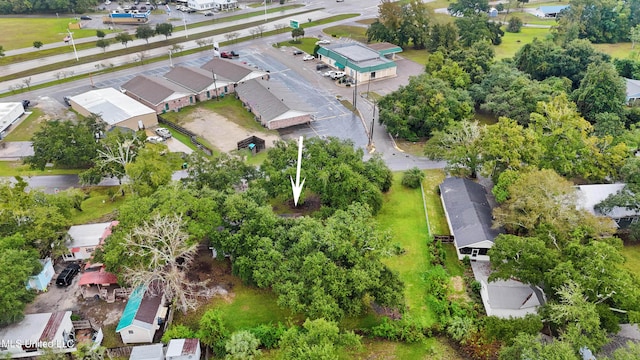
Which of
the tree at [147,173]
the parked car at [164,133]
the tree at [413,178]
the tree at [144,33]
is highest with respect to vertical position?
the tree at [144,33]

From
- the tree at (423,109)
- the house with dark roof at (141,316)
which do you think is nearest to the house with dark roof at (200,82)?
the tree at (423,109)

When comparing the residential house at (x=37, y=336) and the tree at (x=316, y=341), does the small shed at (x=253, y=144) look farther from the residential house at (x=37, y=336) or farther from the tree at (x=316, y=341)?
the tree at (x=316, y=341)

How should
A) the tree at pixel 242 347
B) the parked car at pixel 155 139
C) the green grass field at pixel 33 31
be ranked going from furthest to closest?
the green grass field at pixel 33 31
the parked car at pixel 155 139
the tree at pixel 242 347

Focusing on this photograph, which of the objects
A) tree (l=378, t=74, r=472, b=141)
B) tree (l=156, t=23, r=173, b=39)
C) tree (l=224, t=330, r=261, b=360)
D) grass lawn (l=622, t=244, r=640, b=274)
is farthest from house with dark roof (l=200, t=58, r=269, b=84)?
grass lawn (l=622, t=244, r=640, b=274)

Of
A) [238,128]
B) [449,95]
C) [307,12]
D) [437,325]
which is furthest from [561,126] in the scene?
[307,12]

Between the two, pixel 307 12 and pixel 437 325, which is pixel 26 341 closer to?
pixel 437 325

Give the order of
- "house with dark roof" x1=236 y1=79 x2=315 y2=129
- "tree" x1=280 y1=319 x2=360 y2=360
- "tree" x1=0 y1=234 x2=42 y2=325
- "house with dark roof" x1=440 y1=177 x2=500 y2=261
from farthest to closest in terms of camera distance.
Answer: "house with dark roof" x1=236 y1=79 x2=315 y2=129, "house with dark roof" x1=440 y1=177 x2=500 y2=261, "tree" x1=0 y1=234 x2=42 y2=325, "tree" x1=280 y1=319 x2=360 y2=360

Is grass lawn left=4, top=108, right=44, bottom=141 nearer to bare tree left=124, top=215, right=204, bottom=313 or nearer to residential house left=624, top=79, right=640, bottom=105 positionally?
bare tree left=124, top=215, right=204, bottom=313

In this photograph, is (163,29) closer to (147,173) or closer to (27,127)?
(27,127)
